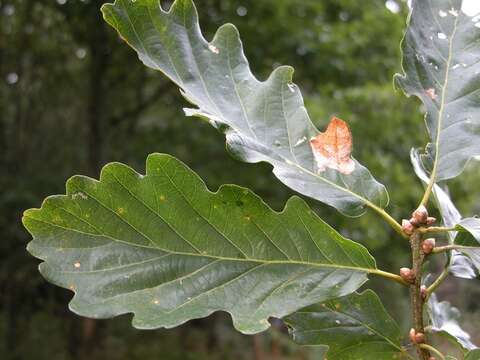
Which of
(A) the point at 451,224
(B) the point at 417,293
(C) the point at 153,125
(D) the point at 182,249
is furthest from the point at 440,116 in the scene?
(C) the point at 153,125

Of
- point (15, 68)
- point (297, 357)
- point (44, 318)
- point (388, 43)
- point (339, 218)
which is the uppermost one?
point (15, 68)

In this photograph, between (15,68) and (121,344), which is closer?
(15,68)

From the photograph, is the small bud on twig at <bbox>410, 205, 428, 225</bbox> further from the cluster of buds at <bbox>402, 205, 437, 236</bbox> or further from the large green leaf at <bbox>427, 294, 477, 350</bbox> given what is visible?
the large green leaf at <bbox>427, 294, 477, 350</bbox>

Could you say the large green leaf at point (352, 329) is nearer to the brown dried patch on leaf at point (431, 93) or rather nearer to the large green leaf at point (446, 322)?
the large green leaf at point (446, 322)

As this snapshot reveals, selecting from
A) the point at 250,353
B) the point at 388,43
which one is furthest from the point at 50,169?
the point at 388,43

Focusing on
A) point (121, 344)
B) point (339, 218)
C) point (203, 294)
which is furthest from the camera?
point (121, 344)

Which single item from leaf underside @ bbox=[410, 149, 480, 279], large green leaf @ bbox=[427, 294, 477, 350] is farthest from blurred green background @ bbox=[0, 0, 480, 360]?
leaf underside @ bbox=[410, 149, 480, 279]

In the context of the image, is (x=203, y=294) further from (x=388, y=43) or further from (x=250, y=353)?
(x=250, y=353)
